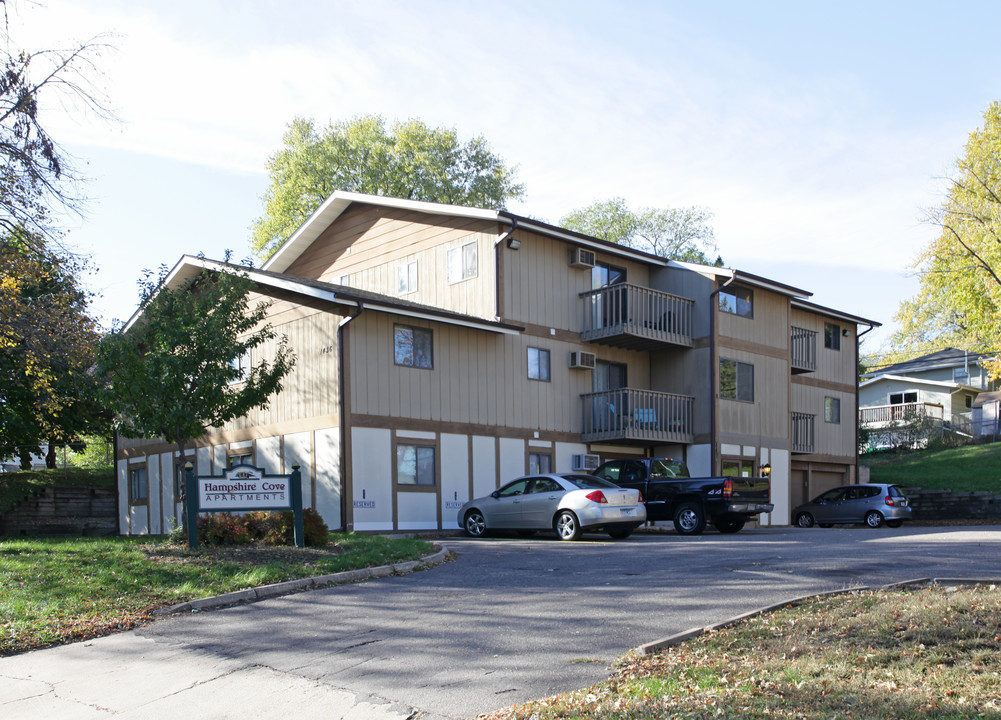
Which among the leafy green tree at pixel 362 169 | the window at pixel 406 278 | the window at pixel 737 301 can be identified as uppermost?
the leafy green tree at pixel 362 169

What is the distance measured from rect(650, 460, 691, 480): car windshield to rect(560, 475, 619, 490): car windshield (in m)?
3.41

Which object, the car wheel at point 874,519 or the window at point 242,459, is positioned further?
the car wheel at point 874,519

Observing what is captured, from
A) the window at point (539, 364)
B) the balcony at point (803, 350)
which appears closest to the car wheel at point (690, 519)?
the window at point (539, 364)

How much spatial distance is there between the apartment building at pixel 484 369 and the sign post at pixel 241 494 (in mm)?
5434

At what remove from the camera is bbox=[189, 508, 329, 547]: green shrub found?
1568cm

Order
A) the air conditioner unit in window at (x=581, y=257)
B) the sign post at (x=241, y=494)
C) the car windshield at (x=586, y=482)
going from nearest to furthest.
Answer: the sign post at (x=241, y=494) < the car windshield at (x=586, y=482) < the air conditioner unit in window at (x=581, y=257)

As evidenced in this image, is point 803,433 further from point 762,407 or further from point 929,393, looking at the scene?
point 929,393

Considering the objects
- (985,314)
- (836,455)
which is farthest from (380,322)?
(985,314)

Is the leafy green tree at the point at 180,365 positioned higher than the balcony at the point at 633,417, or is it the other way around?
Answer: the leafy green tree at the point at 180,365

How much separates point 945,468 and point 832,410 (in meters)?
5.42

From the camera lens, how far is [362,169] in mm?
44906

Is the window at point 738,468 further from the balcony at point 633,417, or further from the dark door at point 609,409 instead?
the dark door at point 609,409

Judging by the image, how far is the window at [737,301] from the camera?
2892 centimetres

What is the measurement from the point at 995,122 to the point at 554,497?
2335cm
